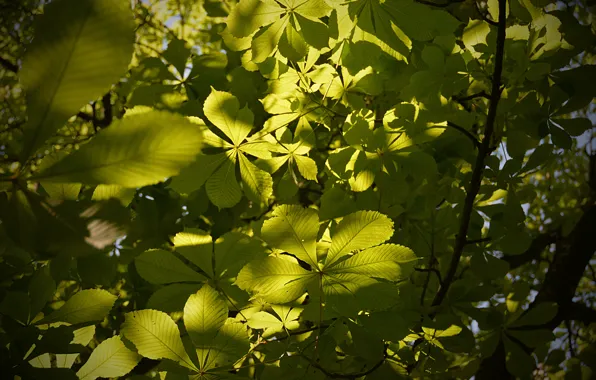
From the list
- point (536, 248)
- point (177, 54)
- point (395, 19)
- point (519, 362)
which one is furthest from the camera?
point (536, 248)

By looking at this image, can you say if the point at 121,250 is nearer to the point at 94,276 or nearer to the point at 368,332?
the point at 94,276

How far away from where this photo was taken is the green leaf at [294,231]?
A: 99 centimetres

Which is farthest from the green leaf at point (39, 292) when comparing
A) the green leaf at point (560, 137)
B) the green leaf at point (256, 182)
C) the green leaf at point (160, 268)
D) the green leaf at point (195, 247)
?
the green leaf at point (560, 137)

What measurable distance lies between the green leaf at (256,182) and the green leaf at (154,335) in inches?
21.7

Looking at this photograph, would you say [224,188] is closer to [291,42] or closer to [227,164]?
[227,164]

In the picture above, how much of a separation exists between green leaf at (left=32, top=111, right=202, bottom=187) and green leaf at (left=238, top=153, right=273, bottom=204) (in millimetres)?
974

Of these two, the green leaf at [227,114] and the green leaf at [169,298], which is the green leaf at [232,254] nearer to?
the green leaf at [169,298]

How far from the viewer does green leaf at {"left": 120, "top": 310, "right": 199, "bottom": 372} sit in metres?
0.95

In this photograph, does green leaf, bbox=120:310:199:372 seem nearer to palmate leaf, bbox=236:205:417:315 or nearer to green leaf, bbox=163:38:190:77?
palmate leaf, bbox=236:205:417:315

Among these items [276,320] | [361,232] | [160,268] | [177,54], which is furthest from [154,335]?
[177,54]

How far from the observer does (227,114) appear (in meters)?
1.37

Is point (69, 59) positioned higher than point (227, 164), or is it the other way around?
point (69, 59)

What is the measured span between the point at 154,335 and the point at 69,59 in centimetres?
74

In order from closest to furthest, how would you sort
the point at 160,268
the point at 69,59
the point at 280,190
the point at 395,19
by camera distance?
the point at 69,59, the point at 395,19, the point at 160,268, the point at 280,190
